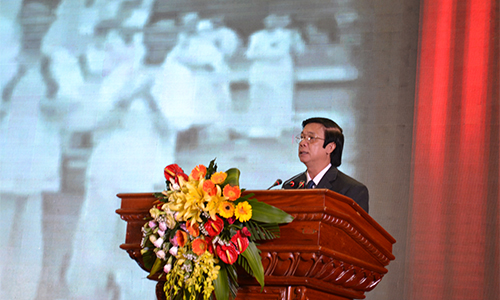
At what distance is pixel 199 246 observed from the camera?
1.57 m

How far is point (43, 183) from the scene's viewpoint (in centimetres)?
482

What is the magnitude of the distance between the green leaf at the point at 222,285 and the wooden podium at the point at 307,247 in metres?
0.09

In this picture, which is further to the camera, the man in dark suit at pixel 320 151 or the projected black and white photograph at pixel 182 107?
the projected black and white photograph at pixel 182 107

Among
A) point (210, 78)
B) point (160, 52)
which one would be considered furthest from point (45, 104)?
point (210, 78)

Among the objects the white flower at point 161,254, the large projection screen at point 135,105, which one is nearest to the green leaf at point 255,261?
the white flower at point 161,254

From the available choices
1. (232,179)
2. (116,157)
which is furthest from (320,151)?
(116,157)

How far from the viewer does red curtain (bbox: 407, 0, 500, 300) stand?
11.7 feet

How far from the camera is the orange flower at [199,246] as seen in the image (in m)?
1.56

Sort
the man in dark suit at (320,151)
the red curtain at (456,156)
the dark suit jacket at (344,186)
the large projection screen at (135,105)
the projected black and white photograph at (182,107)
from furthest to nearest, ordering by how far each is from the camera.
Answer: the large projection screen at (135,105) < the projected black and white photograph at (182,107) < the red curtain at (456,156) < the man in dark suit at (320,151) < the dark suit jacket at (344,186)

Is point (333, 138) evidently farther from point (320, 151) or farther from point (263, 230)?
point (263, 230)

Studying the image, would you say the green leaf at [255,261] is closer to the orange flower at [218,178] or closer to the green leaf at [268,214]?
the green leaf at [268,214]

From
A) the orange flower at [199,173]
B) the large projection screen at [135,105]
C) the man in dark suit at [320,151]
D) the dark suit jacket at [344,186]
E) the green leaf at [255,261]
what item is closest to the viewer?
the green leaf at [255,261]

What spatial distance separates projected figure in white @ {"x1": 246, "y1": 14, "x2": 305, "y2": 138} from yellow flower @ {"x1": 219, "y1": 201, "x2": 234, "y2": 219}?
2787 mm

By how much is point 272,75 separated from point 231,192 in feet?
9.72
